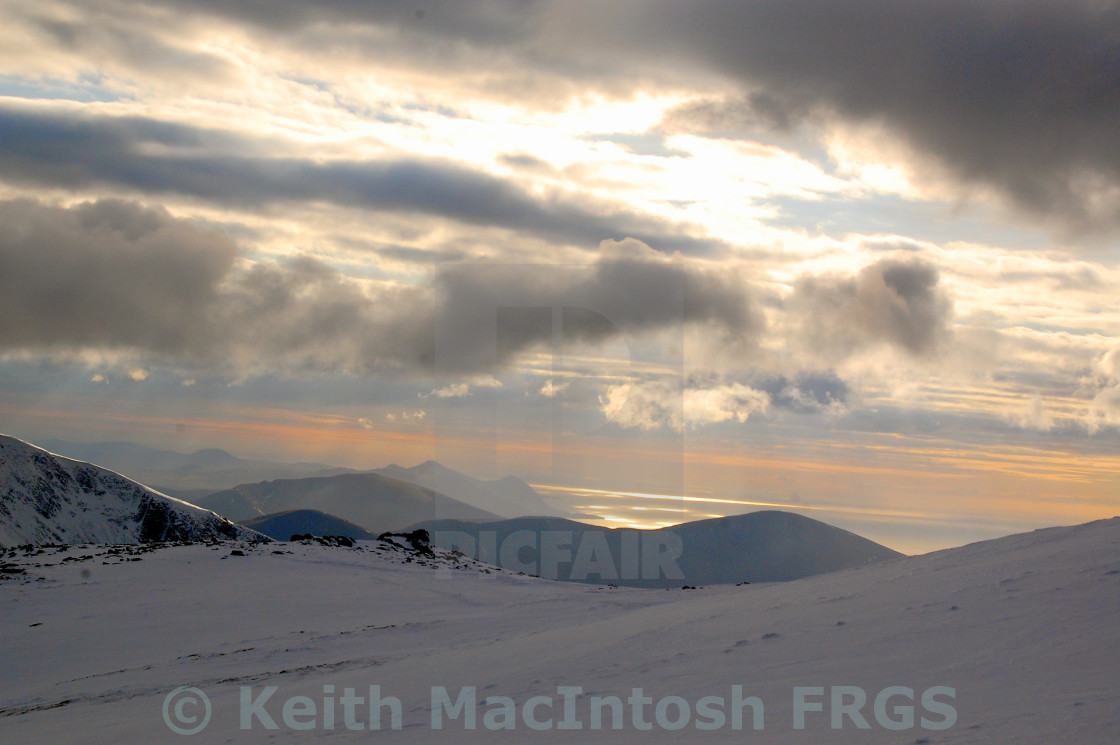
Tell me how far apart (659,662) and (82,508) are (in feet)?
354

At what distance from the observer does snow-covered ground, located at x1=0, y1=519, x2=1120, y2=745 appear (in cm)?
801

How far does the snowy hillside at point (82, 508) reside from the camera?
9031cm

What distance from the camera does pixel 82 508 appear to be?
316 ft

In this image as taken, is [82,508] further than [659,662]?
Yes

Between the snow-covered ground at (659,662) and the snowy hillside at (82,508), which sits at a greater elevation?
the snow-covered ground at (659,662)

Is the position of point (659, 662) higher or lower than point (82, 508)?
higher

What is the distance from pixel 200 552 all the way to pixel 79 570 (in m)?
4.82

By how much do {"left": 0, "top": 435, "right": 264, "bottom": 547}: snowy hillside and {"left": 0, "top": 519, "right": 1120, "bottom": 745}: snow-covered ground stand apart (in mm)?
75805

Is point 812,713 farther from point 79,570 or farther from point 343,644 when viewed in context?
point 79,570

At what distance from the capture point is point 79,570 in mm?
28859

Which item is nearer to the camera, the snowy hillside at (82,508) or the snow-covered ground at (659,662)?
the snow-covered ground at (659,662)

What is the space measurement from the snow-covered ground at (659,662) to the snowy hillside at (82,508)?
75.8 metres

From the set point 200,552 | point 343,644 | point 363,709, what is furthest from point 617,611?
point 200,552

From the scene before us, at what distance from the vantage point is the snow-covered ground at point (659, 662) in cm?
801
